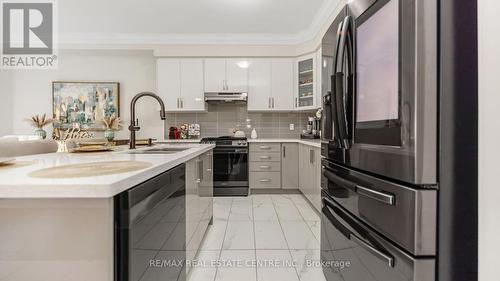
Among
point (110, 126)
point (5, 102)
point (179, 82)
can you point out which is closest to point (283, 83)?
point (179, 82)

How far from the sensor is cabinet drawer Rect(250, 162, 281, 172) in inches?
164

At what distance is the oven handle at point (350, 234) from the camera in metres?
0.93

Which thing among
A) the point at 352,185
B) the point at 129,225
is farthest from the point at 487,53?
the point at 129,225

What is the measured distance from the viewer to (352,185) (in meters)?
1.14

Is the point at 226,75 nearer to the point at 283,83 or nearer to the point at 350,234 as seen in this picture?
the point at 283,83

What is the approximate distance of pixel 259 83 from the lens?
4.39m

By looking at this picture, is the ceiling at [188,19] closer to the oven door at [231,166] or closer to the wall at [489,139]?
the oven door at [231,166]

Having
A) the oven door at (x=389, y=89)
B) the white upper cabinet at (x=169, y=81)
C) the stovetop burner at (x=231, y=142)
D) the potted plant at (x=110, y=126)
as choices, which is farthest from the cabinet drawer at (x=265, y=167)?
the oven door at (x=389, y=89)

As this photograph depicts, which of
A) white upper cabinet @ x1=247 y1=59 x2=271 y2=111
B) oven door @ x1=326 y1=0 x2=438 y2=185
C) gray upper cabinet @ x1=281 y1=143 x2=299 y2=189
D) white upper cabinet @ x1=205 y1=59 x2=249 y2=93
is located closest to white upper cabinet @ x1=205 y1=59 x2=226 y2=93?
white upper cabinet @ x1=205 y1=59 x2=249 y2=93

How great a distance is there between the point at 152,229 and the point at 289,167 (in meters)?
3.39

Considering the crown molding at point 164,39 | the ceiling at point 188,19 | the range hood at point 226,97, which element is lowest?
the range hood at point 226,97

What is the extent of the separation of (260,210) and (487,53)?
2.84 meters

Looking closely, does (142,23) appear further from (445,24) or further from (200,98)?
(445,24)

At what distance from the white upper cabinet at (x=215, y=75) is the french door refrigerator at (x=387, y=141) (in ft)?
10.5
